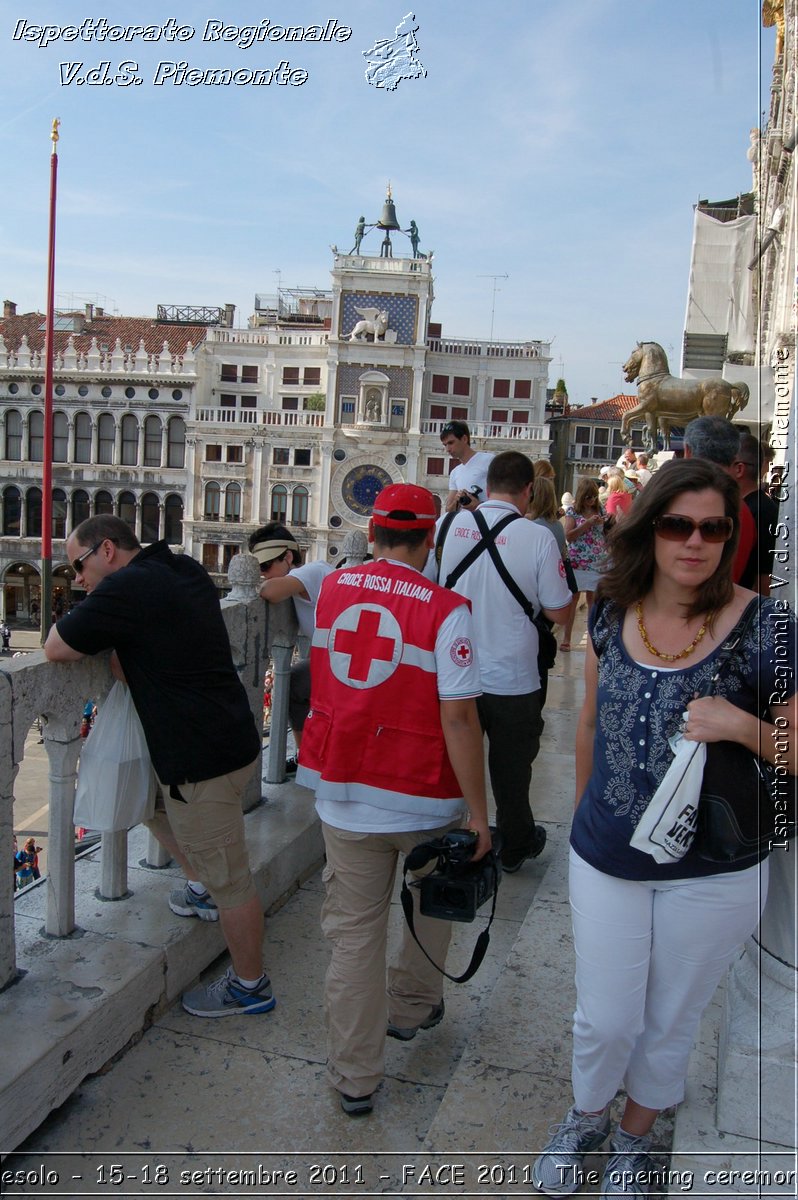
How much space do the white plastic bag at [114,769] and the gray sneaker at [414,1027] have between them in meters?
0.94

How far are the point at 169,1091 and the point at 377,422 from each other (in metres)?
40.9

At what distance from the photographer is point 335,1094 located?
2.38 metres

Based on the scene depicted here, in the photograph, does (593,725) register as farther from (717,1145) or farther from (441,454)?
(441,454)

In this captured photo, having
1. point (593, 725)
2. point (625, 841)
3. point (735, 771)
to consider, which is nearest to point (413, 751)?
point (593, 725)

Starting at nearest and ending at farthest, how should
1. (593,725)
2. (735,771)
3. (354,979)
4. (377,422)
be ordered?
(735,771) < (593,725) < (354,979) < (377,422)

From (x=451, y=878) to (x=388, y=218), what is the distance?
4657 centimetres

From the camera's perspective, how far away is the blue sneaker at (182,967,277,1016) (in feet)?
8.85

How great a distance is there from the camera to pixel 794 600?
1877mm

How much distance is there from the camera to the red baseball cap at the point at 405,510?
241cm

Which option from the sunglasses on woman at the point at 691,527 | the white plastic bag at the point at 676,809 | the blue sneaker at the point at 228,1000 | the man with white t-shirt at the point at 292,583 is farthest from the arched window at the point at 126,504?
the white plastic bag at the point at 676,809

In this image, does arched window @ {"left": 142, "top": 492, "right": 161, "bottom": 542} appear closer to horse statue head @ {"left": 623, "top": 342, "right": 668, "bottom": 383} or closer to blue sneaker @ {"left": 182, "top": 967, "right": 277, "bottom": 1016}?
horse statue head @ {"left": 623, "top": 342, "right": 668, "bottom": 383}

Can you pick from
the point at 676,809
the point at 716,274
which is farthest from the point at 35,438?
the point at 676,809

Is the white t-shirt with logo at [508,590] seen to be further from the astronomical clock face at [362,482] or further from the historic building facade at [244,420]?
the astronomical clock face at [362,482]

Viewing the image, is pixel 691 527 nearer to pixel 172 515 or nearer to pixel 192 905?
pixel 192 905
